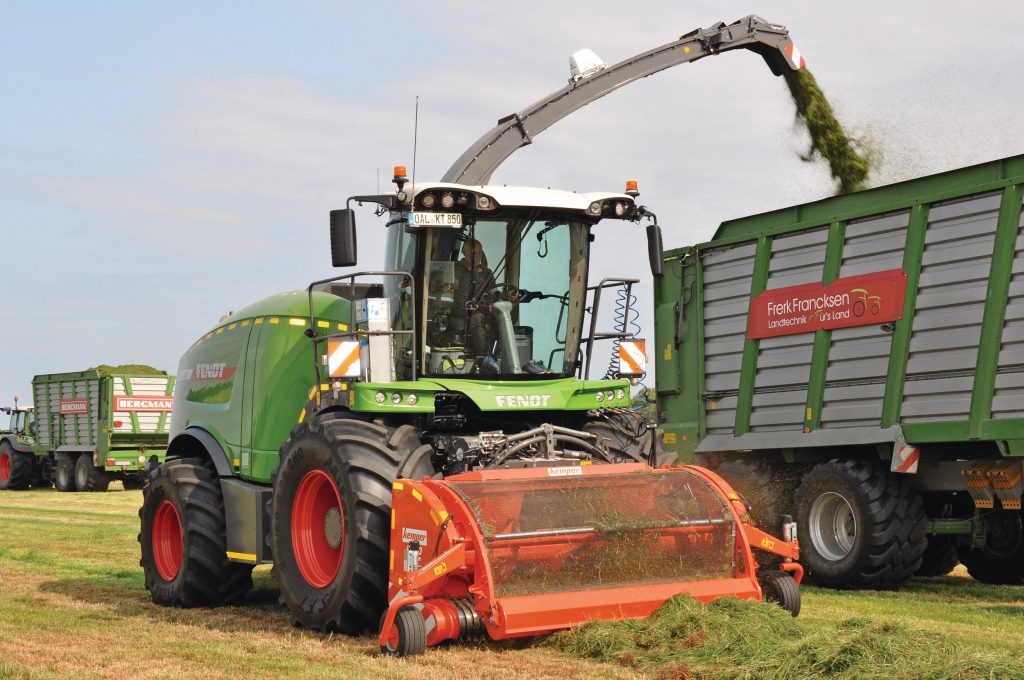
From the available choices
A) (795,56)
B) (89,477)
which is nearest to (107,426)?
(89,477)

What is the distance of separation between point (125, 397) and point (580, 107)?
15933 mm

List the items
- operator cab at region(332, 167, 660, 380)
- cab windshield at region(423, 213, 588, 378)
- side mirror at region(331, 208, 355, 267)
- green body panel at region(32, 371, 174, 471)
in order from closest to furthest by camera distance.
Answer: side mirror at region(331, 208, 355, 267) → operator cab at region(332, 167, 660, 380) → cab windshield at region(423, 213, 588, 378) → green body panel at region(32, 371, 174, 471)

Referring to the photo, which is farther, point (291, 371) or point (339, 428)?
point (291, 371)

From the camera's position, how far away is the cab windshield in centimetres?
794

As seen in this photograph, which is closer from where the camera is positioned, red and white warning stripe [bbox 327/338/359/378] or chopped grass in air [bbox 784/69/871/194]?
red and white warning stripe [bbox 327/338/359/378]

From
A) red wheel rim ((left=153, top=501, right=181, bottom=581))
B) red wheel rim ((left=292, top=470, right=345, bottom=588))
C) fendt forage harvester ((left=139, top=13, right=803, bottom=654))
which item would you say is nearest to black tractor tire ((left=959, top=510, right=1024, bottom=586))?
fendt forage harvester ((left=139, top=13, right=803, bottom=654))

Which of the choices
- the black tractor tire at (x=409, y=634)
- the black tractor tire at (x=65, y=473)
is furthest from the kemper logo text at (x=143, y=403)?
the black tractor tire at (x=409, y=634)

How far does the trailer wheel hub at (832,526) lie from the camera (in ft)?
34.4

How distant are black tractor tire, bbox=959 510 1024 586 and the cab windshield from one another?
13.9 feet

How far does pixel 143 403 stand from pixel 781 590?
2208 cm

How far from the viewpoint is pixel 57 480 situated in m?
29.4

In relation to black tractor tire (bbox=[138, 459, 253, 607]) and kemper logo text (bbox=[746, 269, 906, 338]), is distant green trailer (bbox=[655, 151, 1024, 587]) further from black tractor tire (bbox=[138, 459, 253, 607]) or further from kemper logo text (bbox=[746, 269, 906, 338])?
black tractor tire (bbox=[138, 459, 253, 607])

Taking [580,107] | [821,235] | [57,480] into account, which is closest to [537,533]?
[821,235]

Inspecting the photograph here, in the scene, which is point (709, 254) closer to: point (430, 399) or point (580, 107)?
point (580, 107)
